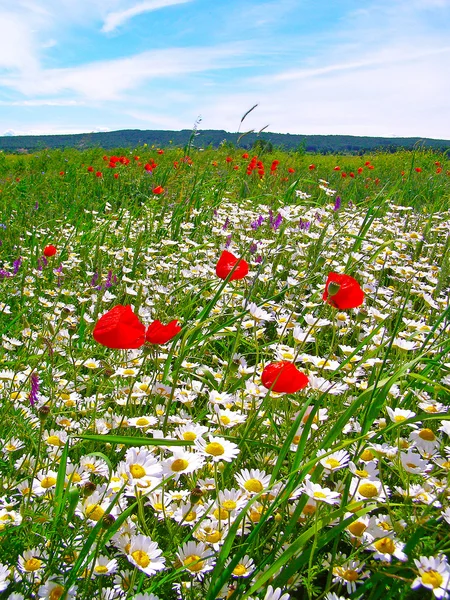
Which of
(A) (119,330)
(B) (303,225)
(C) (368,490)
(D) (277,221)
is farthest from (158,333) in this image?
(B) (303,225)

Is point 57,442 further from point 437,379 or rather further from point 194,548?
point 437,379

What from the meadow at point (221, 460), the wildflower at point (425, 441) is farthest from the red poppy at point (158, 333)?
the wildflower at point (425, 441)

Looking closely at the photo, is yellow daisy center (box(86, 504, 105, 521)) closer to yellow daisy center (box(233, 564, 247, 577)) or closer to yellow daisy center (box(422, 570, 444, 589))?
yellow daisy center (box(233, 564, 247, 577))

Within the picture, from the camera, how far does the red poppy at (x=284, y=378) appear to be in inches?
48.5

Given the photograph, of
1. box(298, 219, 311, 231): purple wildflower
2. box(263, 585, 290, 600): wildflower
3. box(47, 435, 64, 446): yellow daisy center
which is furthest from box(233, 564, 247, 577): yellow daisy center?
box(298, 219, 311, 231): purple wildflower

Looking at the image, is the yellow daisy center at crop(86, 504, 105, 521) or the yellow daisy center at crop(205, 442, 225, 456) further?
the yellow daisy center at crop(205, 442, 225, 456)

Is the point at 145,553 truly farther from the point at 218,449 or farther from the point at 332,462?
the point at 332,462

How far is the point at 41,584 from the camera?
996mm

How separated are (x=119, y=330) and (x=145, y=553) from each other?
1.59 feet

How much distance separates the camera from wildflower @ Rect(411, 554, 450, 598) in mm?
940

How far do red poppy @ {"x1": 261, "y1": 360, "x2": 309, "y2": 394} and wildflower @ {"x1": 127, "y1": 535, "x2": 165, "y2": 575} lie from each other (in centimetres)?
44

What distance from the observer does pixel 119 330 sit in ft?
3.94

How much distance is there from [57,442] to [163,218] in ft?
10.5

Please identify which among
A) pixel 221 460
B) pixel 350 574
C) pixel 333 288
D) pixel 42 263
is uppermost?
pixel 333 288
